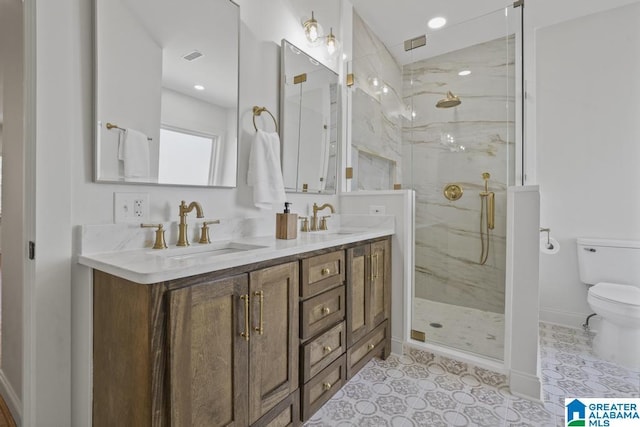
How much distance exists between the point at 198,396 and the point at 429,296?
6.32 ft

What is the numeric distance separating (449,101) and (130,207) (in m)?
2.30

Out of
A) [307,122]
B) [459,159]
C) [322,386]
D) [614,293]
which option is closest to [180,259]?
[322,386]

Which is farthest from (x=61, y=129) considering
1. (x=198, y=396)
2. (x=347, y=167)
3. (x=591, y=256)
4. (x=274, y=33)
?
(x=591, y=256)

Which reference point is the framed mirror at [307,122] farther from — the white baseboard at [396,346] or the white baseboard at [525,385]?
the white baseboard at [525,385]

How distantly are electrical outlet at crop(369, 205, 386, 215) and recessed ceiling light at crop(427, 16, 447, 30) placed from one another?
5.96 ft

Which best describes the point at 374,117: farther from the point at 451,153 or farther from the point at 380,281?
the point at 380,281

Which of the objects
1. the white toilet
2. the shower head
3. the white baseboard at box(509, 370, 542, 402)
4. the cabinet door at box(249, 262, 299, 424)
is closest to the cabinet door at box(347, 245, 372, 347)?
the cabinet door at box(249, 262, 299, 424)

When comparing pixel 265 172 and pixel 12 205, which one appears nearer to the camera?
pixel 12 205

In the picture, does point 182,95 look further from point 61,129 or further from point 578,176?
point 578,176

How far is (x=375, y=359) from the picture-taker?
2.05 m

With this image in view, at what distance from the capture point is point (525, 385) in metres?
1.67

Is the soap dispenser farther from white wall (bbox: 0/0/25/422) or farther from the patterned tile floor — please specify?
white wall (bbox: 0/0/25/422)

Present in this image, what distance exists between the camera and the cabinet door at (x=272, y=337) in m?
1.10

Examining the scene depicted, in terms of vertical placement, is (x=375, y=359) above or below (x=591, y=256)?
below
